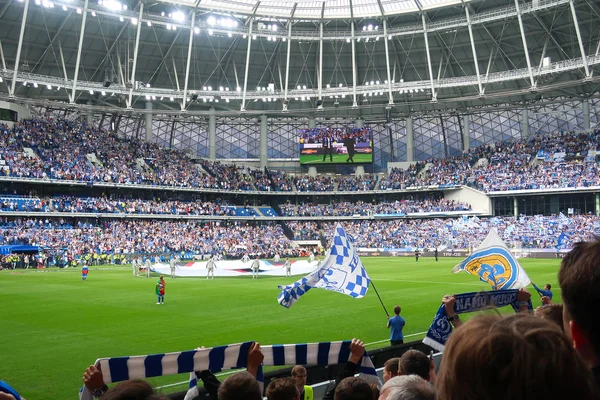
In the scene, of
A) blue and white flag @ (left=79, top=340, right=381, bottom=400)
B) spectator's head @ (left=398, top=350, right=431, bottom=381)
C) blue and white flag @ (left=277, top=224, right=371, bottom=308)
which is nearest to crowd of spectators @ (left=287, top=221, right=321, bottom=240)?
blue and white flag @ (left=277, top=224, right=371, bottom=308)

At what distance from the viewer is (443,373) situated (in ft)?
6.15

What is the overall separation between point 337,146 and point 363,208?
1173cm

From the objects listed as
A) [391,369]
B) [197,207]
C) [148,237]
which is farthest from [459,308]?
[197,207]

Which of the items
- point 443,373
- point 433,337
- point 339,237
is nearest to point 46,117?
point 339,237

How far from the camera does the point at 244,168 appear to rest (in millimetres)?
89125

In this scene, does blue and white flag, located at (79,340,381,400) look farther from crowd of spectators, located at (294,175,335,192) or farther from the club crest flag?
crowd of spectators, located at (294,175,335,192)

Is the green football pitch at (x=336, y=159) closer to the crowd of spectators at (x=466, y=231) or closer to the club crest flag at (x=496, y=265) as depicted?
the crowd of spectators at (x=466, y=231)

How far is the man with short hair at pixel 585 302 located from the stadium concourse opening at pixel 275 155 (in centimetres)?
1958

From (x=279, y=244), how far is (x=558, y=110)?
163 feet

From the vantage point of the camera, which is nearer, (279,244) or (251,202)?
(279,244)

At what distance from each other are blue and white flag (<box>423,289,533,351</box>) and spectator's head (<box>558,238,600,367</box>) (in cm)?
508

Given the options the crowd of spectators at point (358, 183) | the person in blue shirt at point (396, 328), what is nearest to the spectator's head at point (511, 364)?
the person in blue shirt at point (396, 328)

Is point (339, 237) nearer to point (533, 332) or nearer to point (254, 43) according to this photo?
point (533, 332)

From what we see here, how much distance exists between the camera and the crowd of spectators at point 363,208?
80.7 meters
